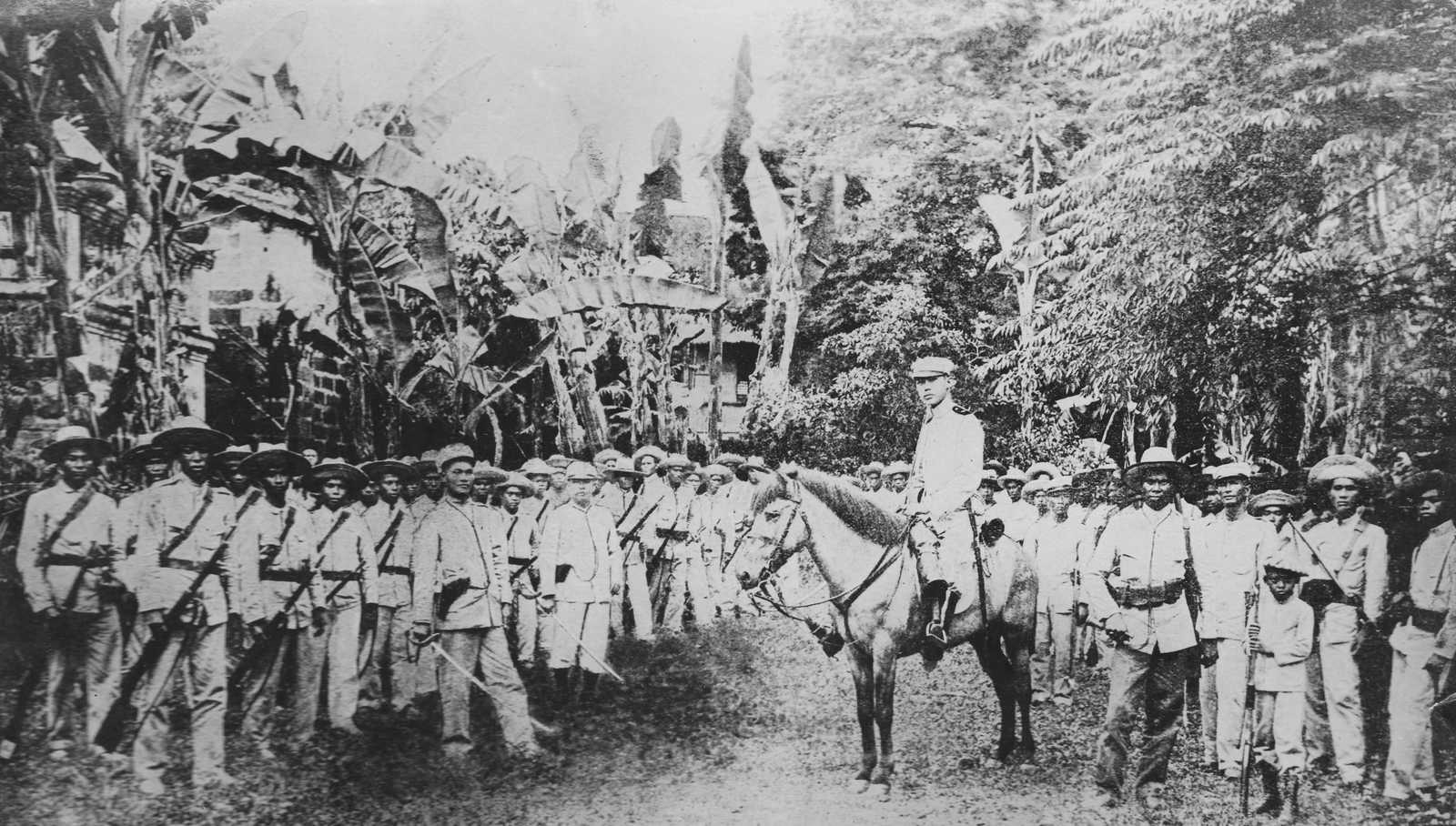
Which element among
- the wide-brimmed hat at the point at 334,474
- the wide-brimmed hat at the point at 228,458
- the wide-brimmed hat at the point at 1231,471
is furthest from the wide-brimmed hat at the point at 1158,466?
the wide-brimmed hat at the point at 228,458

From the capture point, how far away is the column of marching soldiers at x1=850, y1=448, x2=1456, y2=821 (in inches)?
165

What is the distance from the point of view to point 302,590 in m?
4.57

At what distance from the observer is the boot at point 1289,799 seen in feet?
13.7

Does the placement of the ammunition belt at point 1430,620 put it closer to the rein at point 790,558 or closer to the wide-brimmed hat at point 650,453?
the rein at point 790,558

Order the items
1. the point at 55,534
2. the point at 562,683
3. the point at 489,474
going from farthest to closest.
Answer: the point at 489,474, the point at 562,683, the point at 55,534

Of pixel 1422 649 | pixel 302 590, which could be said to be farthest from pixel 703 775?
pixel 1422 649

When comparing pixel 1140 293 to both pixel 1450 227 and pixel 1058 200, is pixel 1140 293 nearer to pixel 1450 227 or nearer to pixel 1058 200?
pixel 1058 200

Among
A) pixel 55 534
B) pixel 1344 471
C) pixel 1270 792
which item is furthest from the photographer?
pixel 1344 471

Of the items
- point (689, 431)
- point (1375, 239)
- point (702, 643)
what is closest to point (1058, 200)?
point (1375, 239)

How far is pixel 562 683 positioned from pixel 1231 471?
3.53 m

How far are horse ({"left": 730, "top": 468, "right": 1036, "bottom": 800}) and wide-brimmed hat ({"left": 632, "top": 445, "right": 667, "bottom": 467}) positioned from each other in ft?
2.49

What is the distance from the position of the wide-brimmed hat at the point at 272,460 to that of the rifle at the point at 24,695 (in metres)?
0.87

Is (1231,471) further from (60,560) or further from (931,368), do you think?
(60,560)

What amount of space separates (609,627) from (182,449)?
92.2 inches
